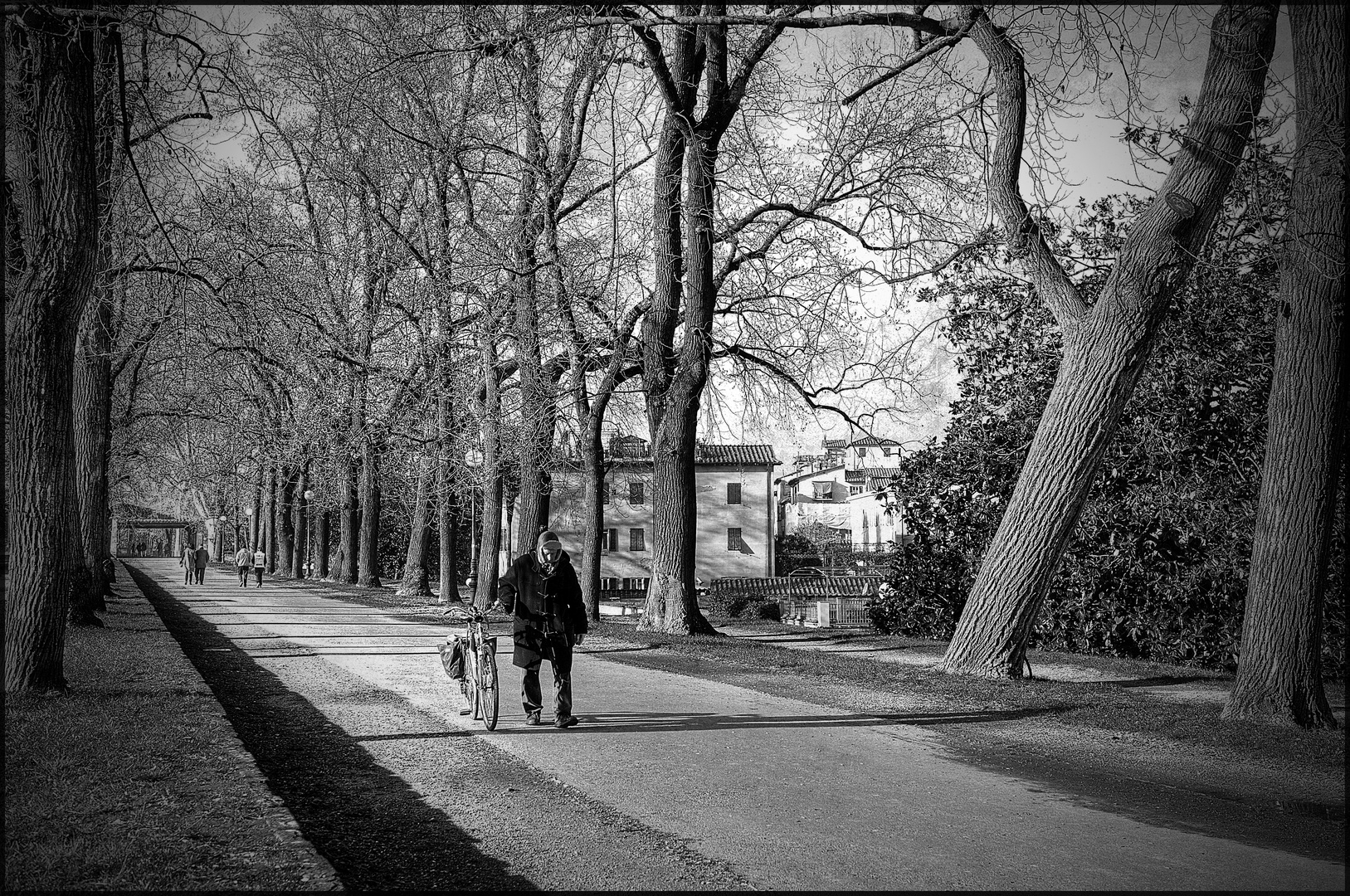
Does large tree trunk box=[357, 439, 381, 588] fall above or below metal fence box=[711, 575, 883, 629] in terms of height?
above

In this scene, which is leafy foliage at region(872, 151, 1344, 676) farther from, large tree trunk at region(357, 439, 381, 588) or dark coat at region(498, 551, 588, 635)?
large tree trunk at region(357, 439, 381, 588)

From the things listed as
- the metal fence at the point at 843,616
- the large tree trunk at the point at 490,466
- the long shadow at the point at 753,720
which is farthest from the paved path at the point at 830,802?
the metal fence at the point at 843,616

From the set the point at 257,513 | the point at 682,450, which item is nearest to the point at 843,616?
the point at 682,450

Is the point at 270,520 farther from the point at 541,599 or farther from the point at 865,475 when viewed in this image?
the point at 541,599

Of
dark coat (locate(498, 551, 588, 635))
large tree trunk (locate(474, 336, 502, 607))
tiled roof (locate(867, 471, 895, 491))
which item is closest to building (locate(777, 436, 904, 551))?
tiled roof (locate(867, 471, 895, 491))

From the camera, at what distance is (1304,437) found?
10062 mm

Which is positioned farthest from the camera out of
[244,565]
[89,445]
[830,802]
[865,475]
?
[865,475]

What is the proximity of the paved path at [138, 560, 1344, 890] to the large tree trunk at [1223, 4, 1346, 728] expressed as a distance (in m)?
3.62

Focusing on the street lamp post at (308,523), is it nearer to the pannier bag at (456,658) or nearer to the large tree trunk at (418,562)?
the large tree trunk at (418,562)

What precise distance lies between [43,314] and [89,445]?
420 inches

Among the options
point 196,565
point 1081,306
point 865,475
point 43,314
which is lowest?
point 196,565

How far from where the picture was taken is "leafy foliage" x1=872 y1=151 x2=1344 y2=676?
50.8ft

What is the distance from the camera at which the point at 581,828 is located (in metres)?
6.07

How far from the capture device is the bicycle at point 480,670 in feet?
30.6
